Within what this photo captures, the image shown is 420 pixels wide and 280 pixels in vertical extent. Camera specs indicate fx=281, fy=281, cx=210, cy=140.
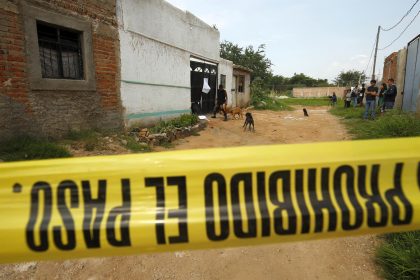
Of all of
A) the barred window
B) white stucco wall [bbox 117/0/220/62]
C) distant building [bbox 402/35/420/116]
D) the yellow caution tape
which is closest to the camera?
the yellow caution tape

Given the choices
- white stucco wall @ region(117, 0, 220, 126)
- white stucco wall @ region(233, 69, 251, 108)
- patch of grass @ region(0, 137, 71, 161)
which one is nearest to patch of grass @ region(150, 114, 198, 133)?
white stucco wall @ region(117, 0, 220, 126)

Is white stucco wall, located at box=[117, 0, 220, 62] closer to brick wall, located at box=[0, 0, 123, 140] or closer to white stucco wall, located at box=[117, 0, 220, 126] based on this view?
white stucco wall, located at box=[117, 0, 220, 126]

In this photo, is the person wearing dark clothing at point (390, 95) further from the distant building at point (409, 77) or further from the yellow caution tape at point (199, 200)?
the yellow caution tape at point (199, 200)

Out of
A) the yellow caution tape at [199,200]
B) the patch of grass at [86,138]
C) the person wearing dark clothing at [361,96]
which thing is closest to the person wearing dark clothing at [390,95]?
the person wearing dark clothing at [361,96]

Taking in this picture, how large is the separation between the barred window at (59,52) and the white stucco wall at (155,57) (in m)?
1.38

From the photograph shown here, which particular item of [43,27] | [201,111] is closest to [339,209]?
[43,27]

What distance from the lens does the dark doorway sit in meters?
12.9

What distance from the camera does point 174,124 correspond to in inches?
373

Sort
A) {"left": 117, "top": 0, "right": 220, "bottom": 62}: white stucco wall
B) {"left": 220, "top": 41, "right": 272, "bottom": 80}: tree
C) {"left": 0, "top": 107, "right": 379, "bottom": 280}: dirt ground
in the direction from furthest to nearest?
1. {"left": 220, "top": 41, "right": 272, "bottom": 80}: tree
2. {"left": 117, "top": 0, "right": 220, "bottom": 62}: white stucco wall
3. {"left": 0, "top": 107, "right": 379, "bottom": 280}: dirt ground

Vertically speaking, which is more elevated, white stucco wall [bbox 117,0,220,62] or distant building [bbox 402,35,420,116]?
white stucco wall [bbox 117,0,220,62]

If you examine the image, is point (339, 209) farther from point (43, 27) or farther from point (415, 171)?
point (43, 27)

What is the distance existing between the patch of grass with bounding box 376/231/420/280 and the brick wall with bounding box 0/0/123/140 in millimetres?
5881

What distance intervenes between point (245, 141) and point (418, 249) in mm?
6385

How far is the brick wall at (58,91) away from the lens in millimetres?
4988
